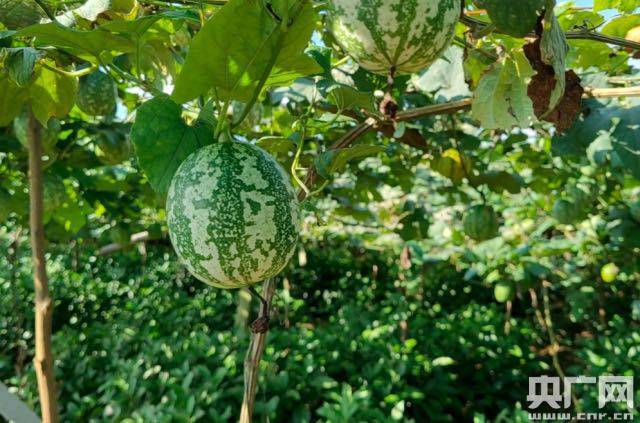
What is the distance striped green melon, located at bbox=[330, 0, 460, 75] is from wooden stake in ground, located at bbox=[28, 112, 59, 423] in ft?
3.71

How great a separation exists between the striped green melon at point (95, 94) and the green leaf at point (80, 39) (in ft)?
2.34

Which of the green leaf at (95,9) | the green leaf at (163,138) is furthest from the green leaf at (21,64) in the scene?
the green leaf at (163,138)

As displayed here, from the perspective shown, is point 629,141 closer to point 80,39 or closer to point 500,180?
point 500,180

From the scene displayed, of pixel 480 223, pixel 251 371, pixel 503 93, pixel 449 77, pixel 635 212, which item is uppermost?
pixel 503 93

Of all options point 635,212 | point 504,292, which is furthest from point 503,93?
point 504,292

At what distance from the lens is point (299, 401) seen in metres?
3.05

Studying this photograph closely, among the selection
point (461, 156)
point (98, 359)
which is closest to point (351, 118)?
point (461, 156)

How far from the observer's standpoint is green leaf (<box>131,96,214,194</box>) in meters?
0.77

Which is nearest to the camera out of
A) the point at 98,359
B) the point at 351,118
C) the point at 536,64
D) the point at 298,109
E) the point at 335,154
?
the point at 536,64

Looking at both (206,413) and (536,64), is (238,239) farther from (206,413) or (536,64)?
(206,413)

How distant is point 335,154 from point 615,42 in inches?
22.3

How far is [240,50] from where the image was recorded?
66cm

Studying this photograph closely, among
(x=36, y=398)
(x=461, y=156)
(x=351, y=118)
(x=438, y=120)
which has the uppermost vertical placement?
(x=351, y=118)

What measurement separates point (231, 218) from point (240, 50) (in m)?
0.22
